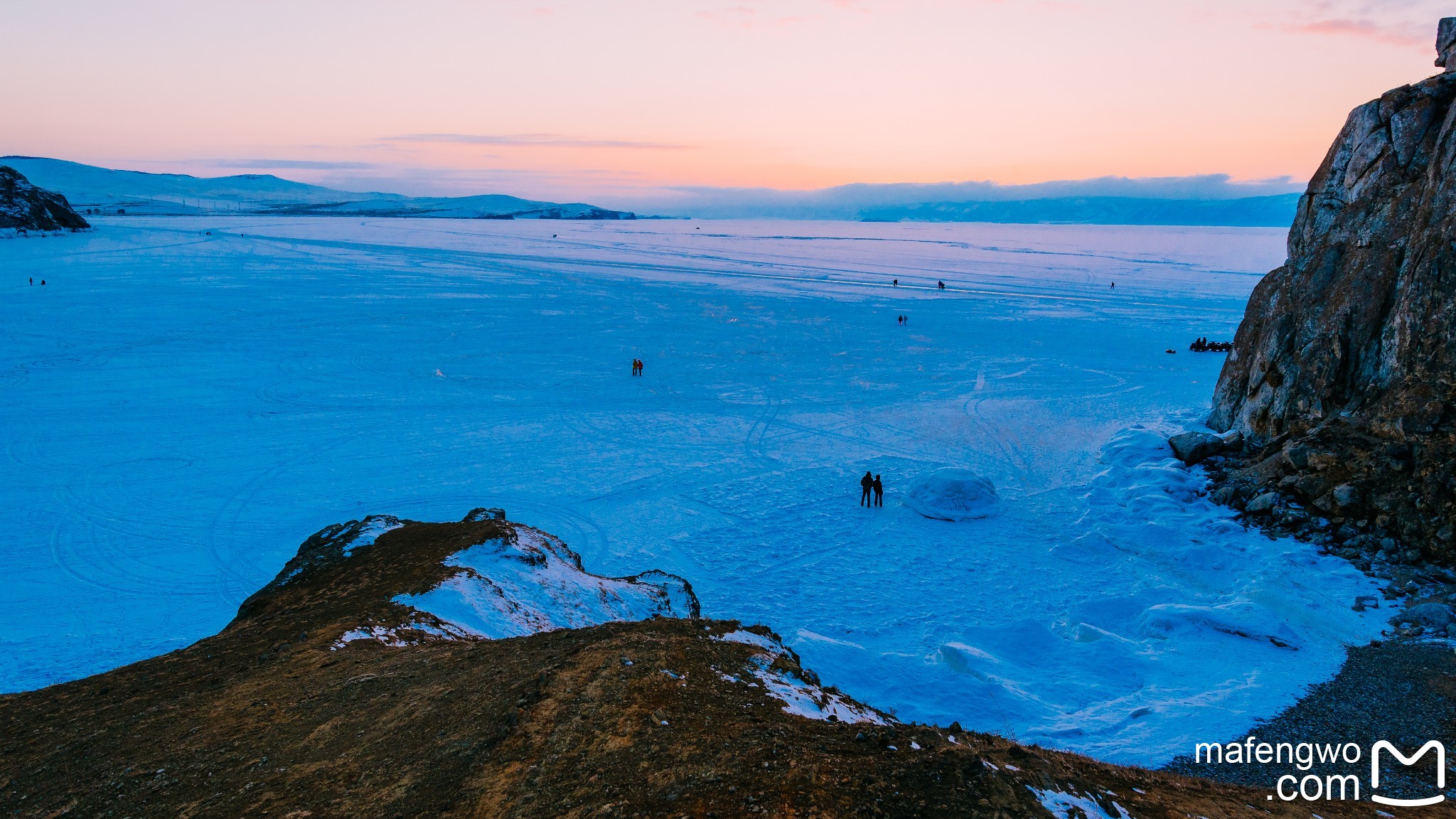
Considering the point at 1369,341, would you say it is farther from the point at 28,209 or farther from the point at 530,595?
the point at 28,209

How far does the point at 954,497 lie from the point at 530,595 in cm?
1160

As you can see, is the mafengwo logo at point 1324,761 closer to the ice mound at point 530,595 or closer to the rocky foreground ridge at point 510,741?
the rocky foreground ridge at point 510,741

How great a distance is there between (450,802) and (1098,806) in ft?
16.8

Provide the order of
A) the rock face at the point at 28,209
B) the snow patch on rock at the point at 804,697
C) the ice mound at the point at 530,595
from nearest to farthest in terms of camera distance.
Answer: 1. the snow patch on rock at the point at 804,697
2. the ice mound at the point at 530,595
3. the rock face at the point at 28,209

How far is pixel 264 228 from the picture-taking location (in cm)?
13550

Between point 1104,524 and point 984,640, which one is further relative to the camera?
point 1104,524

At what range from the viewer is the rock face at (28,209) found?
104 m

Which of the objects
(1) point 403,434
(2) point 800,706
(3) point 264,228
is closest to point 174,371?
(1) point 403,434

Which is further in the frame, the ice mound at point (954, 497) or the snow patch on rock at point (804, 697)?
the ice mound at point (954, 497)

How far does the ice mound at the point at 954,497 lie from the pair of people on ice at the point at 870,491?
29.1 inches

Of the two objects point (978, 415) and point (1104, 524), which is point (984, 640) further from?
point (978, 415)

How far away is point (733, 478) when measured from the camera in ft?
71.8

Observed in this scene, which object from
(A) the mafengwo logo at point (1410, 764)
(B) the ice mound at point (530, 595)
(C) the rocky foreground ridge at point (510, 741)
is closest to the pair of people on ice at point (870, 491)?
(B) the ice mound at point (530, 595)

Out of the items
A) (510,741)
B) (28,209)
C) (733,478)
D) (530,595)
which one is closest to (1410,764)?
(510,741)
